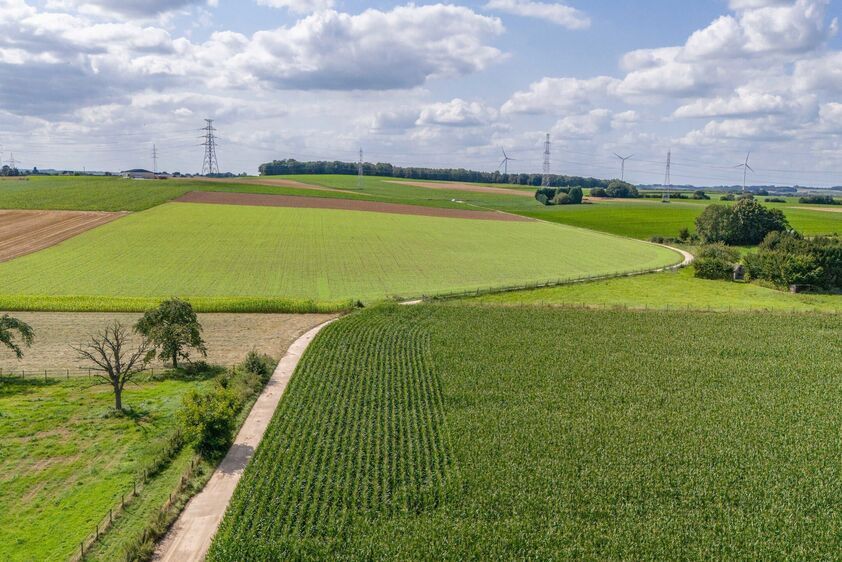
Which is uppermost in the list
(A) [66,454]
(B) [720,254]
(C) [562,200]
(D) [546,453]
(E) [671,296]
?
(C) [562,200]

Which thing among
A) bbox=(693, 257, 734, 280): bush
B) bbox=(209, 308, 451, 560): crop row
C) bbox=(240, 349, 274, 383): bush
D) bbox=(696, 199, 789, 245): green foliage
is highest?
bbox=(696, 199, 789, 245): green foliage

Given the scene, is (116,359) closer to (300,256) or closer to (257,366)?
(257,366)

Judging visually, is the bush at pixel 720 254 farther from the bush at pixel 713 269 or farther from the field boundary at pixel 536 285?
the bush at pixel 713 269

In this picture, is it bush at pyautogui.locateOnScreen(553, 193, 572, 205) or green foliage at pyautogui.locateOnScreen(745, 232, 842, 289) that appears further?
bush at pyautogui.locateOnScreen(553, 193, 572, 205)

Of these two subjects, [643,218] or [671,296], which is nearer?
[671,296]

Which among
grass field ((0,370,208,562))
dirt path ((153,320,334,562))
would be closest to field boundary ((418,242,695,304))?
dirt path ((153,320,334,562))

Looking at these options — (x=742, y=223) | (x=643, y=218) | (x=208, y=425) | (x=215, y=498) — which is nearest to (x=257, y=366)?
(x=208, y=425)

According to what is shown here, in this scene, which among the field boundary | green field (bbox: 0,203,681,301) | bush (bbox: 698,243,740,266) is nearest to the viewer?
the field boundary

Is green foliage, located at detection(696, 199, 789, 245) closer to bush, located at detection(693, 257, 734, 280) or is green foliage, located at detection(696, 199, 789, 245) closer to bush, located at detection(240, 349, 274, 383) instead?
bush, located at detection(693, 257, 734, 280)
